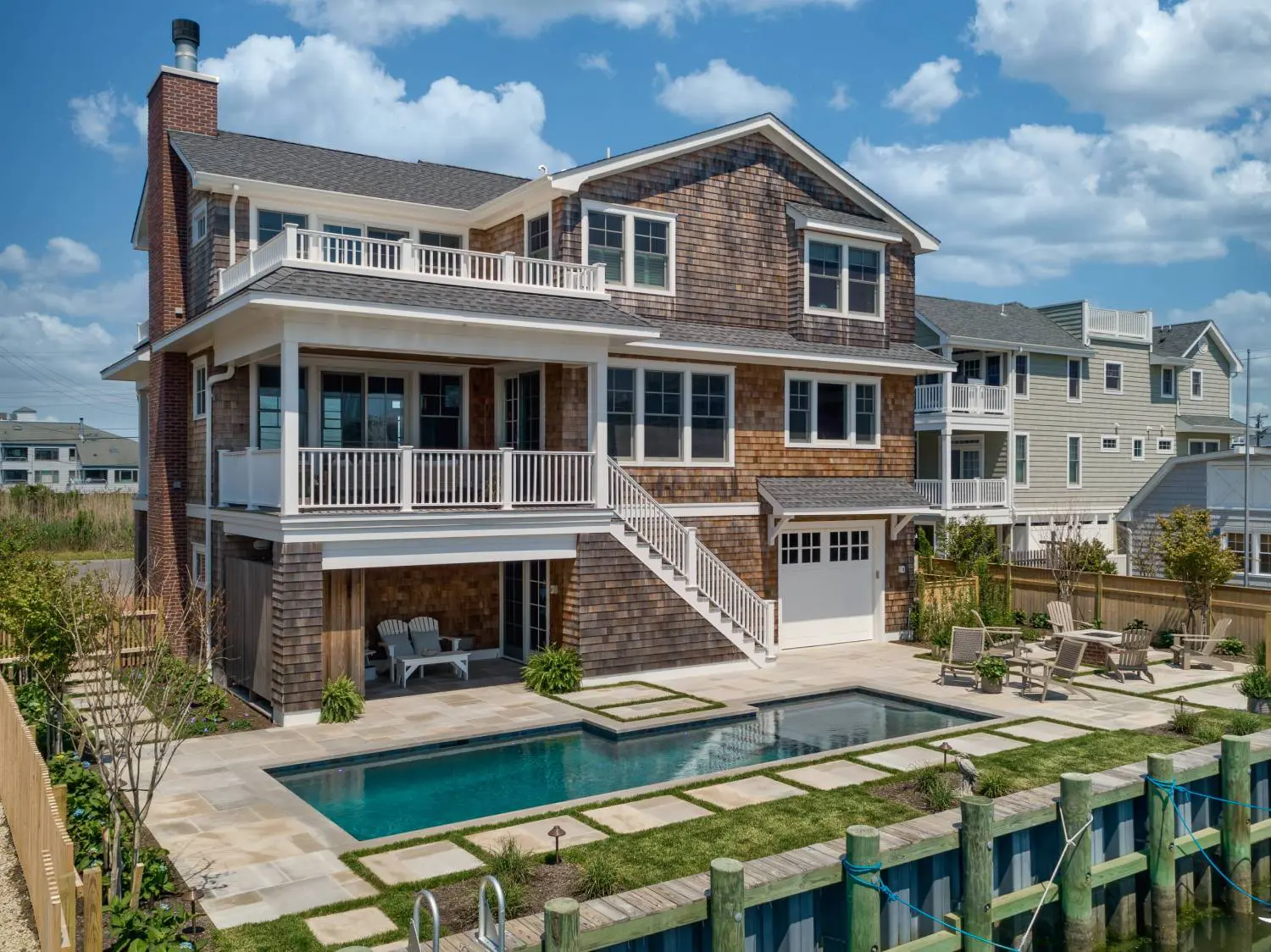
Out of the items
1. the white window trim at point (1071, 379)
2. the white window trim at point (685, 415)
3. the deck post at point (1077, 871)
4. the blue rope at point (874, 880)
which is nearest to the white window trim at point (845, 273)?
the white window trim at point (685, 415)

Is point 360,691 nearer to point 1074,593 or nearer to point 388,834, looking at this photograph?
point 388,834

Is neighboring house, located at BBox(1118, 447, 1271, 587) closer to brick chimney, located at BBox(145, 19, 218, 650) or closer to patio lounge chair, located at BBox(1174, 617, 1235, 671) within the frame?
patio lounge chair, located at BBox(1174, 617, 1235, 671)

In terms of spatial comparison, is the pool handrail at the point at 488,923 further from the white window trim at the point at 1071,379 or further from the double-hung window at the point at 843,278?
the white window trim at the point at 1071,379

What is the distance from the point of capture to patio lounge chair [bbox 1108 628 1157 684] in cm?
1766

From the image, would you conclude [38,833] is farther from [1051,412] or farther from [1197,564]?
[1051,412]

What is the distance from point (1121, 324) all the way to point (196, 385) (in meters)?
31.2

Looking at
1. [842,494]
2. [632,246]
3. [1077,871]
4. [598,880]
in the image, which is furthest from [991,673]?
[598,880]

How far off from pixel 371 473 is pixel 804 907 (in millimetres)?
9991

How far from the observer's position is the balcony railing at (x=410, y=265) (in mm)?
15625

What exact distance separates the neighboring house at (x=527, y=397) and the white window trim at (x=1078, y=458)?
14.9m

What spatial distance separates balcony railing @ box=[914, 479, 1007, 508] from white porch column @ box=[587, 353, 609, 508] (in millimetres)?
15481

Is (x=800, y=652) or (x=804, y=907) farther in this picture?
(x=800, y=652)

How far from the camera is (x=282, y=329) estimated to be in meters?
14.8

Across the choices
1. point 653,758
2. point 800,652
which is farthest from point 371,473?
point 800,652
